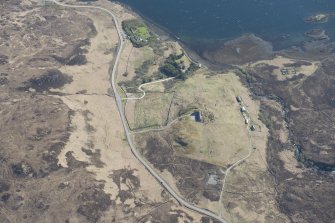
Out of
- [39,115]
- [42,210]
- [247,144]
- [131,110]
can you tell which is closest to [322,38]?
[247,144]

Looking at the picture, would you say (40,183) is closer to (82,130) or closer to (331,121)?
(82,130)

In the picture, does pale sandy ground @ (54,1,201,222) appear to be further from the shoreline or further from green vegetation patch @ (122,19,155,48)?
the shoreline

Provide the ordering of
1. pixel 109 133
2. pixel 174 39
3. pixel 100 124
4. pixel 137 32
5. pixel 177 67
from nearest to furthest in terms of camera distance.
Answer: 1. pixel 109 133
2. pixel 100 124
3. pixel 177 67
4. pixel 137 32
5. pixel 174 39

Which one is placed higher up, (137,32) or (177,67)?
(137,32)

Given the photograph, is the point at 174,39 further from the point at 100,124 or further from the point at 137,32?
the point at 100,124

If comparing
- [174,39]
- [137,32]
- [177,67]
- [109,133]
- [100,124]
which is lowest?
[109,133]

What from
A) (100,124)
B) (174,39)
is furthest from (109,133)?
(174,39)

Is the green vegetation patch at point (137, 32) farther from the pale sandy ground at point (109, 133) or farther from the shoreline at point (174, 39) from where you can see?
the pale sandy ground at point (109, 133)
